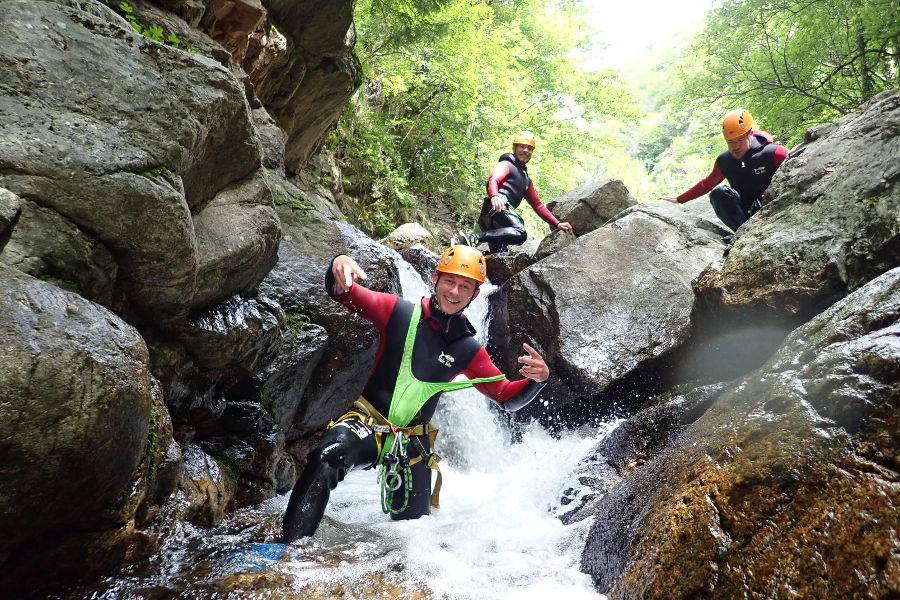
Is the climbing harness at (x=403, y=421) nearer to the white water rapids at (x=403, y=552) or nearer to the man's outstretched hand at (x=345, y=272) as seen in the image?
the white water rapids at (x=403, y=552)

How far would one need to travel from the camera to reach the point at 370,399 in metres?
4.30

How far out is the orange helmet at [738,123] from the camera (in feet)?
25.0

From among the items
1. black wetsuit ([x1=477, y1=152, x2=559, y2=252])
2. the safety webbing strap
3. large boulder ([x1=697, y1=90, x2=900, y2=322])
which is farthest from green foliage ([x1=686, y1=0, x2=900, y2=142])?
the safety webbing strap

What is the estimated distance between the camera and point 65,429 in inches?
79.0

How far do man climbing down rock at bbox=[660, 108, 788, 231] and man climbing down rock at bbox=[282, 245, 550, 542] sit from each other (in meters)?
5.89

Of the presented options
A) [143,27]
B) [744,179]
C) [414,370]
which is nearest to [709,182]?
[744,179]

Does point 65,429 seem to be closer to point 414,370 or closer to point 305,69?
point 414,370

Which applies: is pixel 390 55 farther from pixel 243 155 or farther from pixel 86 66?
pixel 86 66

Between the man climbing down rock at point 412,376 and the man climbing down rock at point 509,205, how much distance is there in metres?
6.00

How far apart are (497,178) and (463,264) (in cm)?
638

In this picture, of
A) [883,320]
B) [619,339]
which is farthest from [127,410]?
[619,339]

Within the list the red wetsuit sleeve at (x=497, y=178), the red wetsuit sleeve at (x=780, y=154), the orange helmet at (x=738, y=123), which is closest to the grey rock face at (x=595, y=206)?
the red wetsuit sleeve at (x=497, y=178)

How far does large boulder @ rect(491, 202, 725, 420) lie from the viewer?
22.4ft

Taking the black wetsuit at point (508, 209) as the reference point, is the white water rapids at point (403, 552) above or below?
below
